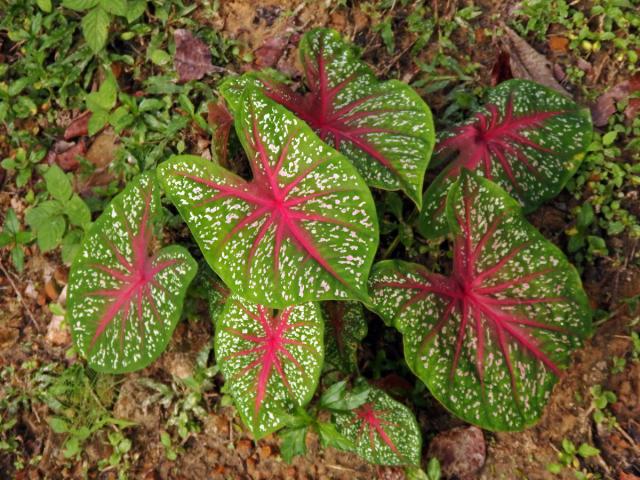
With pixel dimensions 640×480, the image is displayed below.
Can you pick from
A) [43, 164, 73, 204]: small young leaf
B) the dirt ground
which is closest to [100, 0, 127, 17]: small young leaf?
the dirt ground

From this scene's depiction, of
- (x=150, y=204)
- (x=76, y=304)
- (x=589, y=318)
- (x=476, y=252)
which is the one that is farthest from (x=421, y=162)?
(x=76, y=304)

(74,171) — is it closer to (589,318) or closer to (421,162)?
(421,162)

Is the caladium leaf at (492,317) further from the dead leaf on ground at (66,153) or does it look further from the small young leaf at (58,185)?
the dead leaf on ground at (66,153)

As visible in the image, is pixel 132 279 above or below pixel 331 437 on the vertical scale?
above

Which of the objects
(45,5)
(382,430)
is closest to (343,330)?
(382,430)

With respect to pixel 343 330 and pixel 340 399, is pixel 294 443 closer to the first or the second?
pixel 340 399
